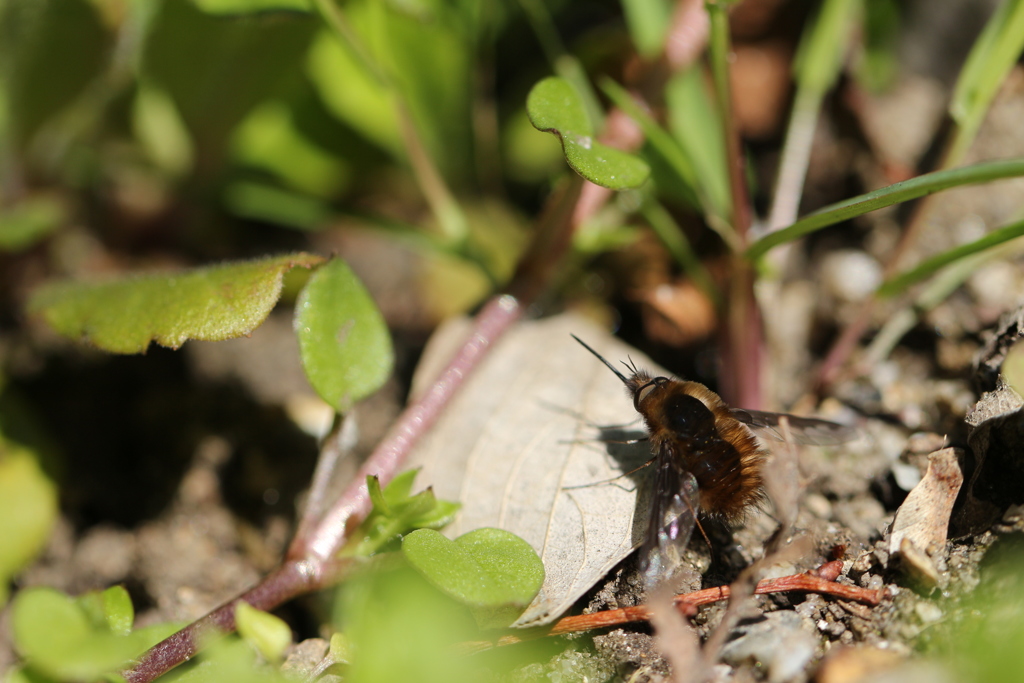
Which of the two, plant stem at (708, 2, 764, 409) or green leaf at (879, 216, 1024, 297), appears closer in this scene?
green leaf at (879, 216, 1024, 297)

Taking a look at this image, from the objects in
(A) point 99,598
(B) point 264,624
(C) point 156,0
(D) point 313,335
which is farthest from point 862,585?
(C) point 156,0

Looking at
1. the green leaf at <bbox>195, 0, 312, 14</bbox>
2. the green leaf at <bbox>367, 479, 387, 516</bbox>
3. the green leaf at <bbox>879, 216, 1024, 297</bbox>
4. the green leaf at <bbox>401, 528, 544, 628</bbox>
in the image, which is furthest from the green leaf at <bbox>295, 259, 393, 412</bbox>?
the green leaf at <bbox>879, 216, 1024, 297</bbox>

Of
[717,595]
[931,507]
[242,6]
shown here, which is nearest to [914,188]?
[931,507]

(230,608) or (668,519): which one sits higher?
(668,519)

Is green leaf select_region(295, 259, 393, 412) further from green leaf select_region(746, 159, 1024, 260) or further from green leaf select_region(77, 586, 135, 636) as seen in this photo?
green leaf select_region(746, 159, 1024, 260)

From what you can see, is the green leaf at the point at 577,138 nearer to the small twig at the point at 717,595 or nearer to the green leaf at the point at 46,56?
the small twig at the point at 717,595

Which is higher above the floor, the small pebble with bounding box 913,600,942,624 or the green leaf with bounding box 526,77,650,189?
the green leaf with bounding box 526,77,650,189

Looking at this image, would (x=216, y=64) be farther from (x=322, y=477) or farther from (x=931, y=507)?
(x=931, y=507)
